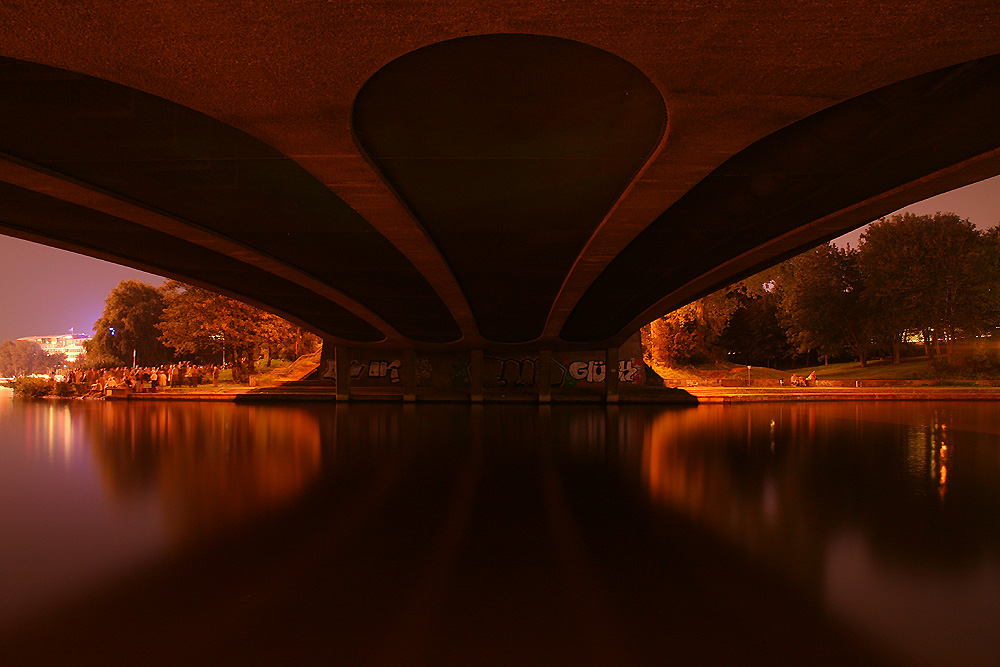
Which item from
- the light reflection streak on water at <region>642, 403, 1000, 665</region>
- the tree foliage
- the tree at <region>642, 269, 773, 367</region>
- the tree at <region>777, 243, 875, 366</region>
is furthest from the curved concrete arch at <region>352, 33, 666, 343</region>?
the tree at <region>777, 243, 875, 366</region>

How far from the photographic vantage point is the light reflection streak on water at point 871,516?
5.05 metres

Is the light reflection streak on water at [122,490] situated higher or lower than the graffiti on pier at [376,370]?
lower

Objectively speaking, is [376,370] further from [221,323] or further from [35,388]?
[35,388]

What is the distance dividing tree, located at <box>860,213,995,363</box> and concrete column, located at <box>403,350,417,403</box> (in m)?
34.7

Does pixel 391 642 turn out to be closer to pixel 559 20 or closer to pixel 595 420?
pixel 559 20

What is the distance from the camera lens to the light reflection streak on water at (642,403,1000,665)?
16.6ft

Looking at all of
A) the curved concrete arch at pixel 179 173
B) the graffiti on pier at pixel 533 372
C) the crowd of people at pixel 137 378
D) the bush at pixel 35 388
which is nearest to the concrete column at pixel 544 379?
the graffiti on pier at pixel 533 372

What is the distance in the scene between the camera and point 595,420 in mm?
22781

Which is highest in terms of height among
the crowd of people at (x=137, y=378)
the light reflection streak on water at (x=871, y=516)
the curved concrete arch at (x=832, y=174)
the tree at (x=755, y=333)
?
the curved concrete arch at (x=832, y=174)

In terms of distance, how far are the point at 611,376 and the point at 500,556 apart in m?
26.1

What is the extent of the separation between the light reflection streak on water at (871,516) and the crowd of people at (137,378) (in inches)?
1332

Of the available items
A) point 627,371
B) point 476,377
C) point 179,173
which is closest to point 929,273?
point 627,371

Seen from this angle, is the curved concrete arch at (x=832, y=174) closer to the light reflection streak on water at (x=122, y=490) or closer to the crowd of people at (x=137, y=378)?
the light reflection streak on water at (x=122, y=490)

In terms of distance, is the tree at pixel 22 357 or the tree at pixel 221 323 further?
the tree at pixel 22 357
